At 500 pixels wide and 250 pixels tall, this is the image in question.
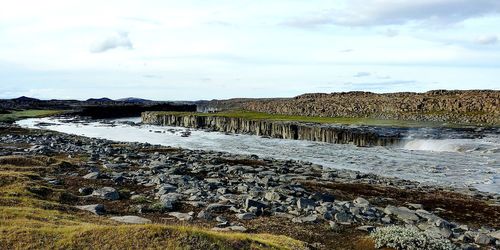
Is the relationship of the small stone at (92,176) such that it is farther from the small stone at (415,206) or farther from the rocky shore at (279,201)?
the small stone at (415,206)

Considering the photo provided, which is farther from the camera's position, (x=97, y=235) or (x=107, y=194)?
(x=107, y=194)

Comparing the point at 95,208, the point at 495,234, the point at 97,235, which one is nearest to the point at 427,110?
the point at 495,234

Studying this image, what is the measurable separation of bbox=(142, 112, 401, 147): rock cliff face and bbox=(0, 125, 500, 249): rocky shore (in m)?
33.3

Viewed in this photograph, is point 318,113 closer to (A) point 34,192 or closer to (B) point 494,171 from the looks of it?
(B) point 494,171

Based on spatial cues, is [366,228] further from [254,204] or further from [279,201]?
[279,201]

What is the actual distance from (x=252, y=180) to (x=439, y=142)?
39.1 meters

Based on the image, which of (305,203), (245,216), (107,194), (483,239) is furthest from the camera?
(305,203)

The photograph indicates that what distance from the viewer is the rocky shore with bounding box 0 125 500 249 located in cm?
1919

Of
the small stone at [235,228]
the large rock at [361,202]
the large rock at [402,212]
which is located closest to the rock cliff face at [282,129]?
the large rock at [361,202]

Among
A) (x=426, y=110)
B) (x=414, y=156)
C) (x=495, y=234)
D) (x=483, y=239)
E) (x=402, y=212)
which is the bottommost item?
(x=414, y=156)

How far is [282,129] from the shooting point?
85.2 m

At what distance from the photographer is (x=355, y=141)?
68.2 meters

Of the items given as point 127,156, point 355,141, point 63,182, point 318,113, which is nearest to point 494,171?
point 355,141

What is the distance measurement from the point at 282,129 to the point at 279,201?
6184cm
